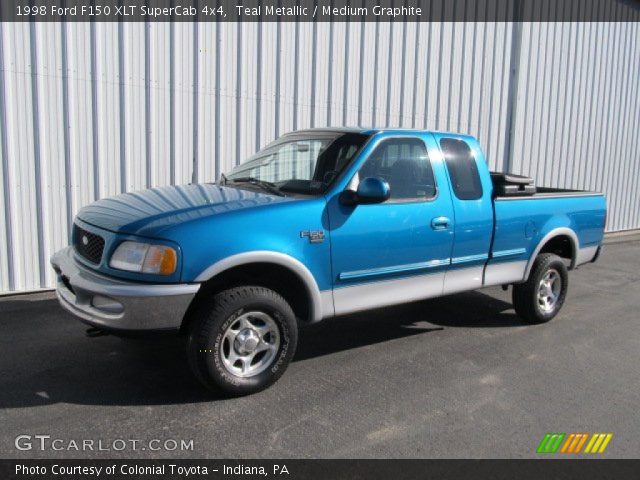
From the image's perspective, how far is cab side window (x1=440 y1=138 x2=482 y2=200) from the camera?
506 cm

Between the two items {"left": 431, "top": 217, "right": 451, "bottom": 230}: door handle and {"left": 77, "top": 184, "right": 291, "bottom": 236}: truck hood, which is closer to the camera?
{"left": 77, "top": 184, "right": 291, "bottom": 236}: truck hood

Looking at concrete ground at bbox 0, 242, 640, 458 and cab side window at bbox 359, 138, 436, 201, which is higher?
cab side window at bbox 359, 138, 436, 201

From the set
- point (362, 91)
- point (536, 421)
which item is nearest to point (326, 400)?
point (536, 421)

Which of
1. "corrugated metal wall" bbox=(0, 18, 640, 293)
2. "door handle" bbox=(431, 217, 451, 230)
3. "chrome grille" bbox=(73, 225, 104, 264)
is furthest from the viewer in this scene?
"corrugated metal wall" bbox=(0, 18, 640, 293)

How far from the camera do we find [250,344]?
3.92 metres

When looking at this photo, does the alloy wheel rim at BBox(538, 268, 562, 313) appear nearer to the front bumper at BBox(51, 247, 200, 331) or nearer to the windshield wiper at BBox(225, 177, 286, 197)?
the windshield wiper at BBox(225, 177, 286, 197)

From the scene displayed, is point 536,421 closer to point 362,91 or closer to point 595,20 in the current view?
point 362,91

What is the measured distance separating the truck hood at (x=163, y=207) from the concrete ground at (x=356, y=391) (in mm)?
1149

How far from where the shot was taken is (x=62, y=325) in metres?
5.39

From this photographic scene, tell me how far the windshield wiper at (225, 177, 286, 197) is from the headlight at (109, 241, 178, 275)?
3.55ft

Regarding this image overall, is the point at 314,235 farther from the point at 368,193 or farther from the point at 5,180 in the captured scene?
the point at 5,180
